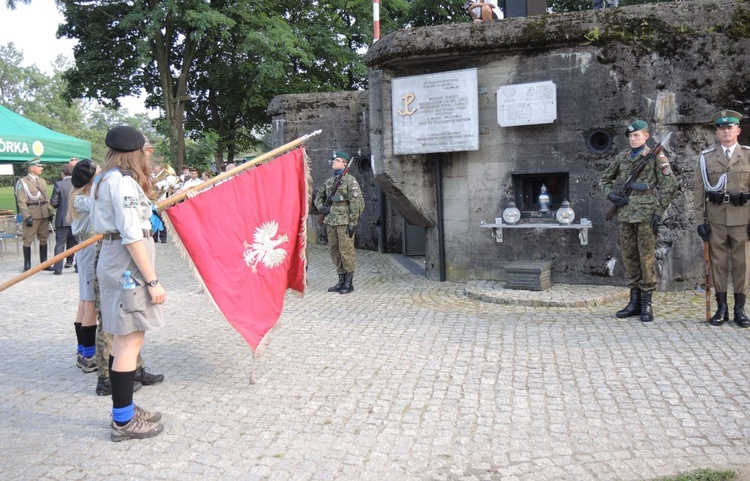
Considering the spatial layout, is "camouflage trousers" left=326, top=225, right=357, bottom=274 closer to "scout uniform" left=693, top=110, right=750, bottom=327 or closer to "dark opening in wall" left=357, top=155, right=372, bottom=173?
"dark opening in wall" left=357, top=155, right=372, bottom=173

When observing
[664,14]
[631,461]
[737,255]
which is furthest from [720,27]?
[631,461]

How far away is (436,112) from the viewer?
8539mm

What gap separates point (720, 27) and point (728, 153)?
222 centimetres

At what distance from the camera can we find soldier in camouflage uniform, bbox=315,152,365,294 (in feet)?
28.1

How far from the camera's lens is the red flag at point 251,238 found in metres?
4.47

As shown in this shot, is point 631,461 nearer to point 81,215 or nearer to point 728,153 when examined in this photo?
point 728,153

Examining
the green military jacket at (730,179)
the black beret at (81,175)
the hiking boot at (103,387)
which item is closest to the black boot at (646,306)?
the green military jacket at (730,179)

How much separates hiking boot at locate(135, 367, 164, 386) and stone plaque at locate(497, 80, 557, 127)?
215 inches

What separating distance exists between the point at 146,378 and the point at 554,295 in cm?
469

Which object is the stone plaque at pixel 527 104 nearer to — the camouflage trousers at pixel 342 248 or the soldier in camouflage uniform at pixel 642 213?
the soldier in camouflage uniform at pixel 642 213

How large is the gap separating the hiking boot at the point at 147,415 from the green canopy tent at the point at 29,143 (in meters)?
12.3

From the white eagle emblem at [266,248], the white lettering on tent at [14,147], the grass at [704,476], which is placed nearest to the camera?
the grass at [704,476]

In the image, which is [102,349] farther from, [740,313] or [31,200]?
[31,200]

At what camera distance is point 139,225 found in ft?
12.3
